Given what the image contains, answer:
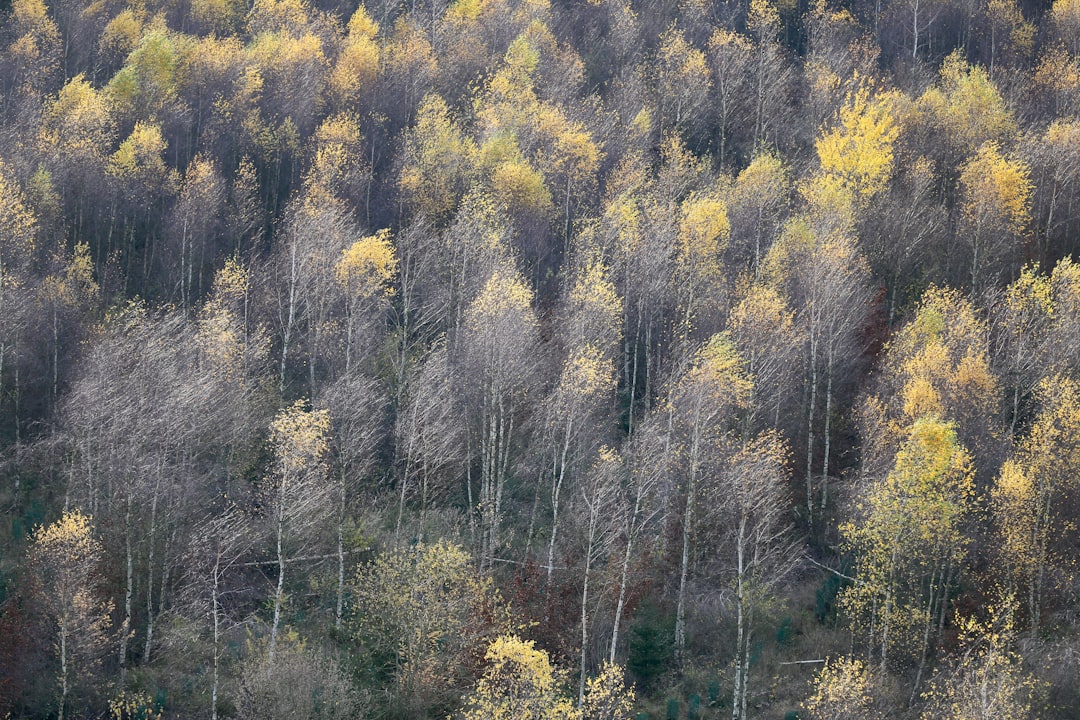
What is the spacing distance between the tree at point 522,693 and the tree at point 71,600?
46.5ft

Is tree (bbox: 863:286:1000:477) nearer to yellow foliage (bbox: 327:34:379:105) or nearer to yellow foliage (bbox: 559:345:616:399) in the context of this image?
yellow foliage (bbox: 559:345:616:399)

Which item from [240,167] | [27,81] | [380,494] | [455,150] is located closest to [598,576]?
[380,494]

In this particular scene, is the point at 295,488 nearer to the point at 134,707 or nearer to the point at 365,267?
the point at 134,707

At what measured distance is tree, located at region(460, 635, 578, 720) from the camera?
33688 millimetres

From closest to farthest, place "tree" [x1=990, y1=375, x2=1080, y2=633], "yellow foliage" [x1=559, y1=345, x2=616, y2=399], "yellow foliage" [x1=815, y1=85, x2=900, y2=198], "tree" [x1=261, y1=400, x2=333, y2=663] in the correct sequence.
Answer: "tree" [x1=990, y1=375, x2=1080, y2=633], "tree" [x1=261, y1=400, x2=333, y2=663], "yellow foliage" [x1=559, y1=345, x2=616, y2=399], "yellow foliage" [x1=815, y1=85, x2=900, y2=198]

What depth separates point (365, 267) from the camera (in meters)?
54.9

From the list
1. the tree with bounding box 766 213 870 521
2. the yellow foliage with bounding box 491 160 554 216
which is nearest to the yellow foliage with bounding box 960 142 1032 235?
the tree with bounding box 766 213 870 521

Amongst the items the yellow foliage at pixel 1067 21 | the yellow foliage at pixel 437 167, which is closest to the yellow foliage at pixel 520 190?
the yellow foliage at pixel 437 167

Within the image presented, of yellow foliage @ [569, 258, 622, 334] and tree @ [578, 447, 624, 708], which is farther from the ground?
yellow foliage @ [569, 258, 622, 334]

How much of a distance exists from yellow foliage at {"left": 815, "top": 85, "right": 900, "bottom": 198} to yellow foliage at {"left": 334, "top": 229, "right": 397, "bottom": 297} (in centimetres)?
2771

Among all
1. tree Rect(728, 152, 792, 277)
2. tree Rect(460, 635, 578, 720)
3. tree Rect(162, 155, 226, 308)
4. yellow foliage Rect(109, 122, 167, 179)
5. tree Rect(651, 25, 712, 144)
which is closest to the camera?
tree Rect(460, 635, 578, 720)

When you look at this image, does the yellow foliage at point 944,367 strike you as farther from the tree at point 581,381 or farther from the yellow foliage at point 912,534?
the tree at point 581,381

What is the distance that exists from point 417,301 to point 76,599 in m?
24.6

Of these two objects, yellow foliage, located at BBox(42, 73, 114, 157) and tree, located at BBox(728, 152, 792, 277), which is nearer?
tree, located at BBox(728, 152, 792, 277)
